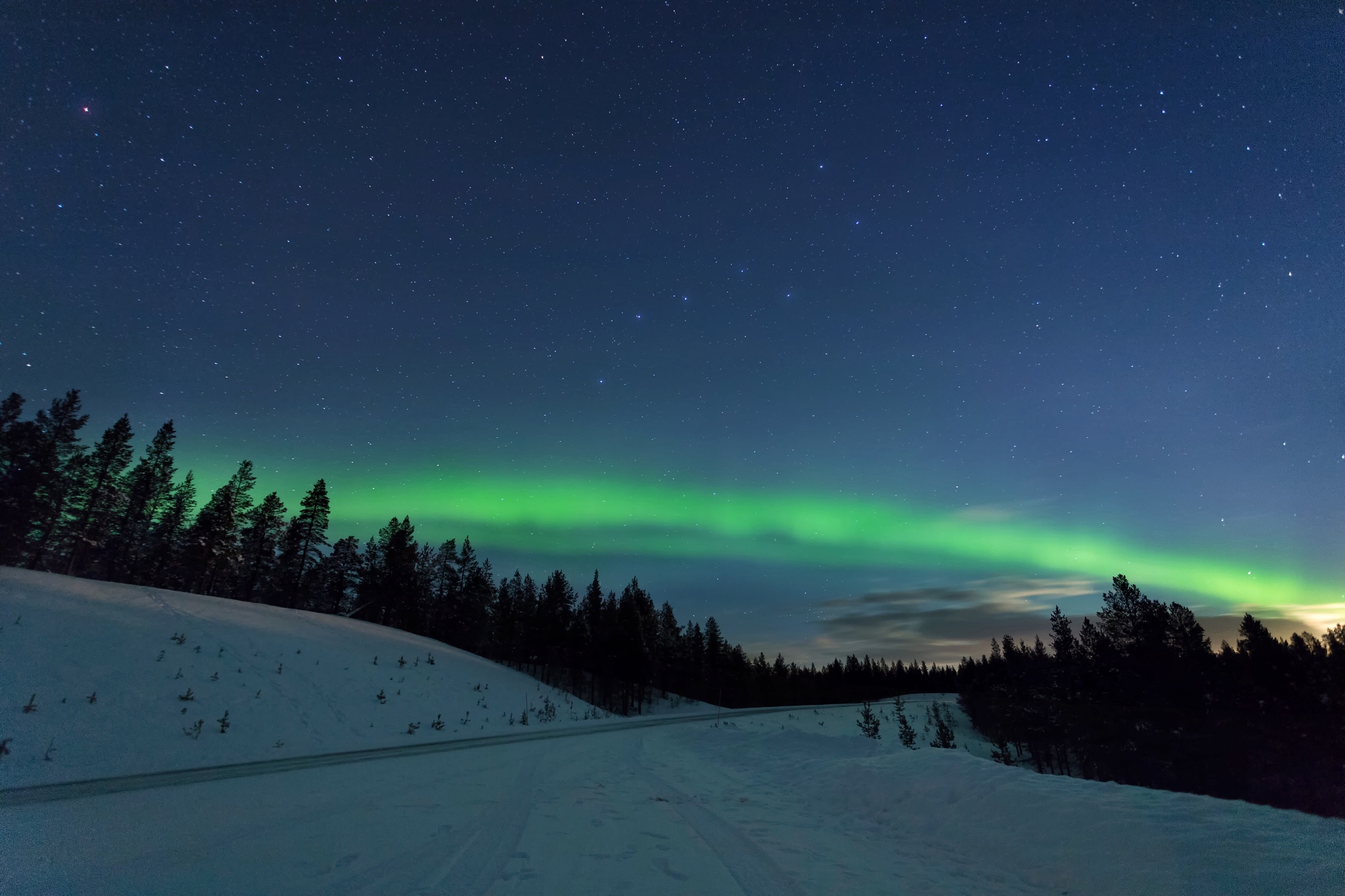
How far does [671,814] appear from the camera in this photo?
25.5 ft

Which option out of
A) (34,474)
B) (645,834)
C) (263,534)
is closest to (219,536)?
(263,534)

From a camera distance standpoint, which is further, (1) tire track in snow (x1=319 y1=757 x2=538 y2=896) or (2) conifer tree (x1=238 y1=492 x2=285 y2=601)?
(2) conifer tree (x1=238 y1=492 x2=285 y2=601)

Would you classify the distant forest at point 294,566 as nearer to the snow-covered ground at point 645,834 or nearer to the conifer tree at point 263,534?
the conifer tree at point 263,534

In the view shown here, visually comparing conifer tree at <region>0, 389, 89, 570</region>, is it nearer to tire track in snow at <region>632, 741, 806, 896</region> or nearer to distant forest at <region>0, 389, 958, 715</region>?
distant forest at <region>0, 389, 958, 715</region>

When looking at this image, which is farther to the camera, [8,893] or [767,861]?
[767,861]

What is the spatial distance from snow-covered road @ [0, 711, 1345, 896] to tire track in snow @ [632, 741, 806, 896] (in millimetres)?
36

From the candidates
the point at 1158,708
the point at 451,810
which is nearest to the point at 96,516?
the point at 451,810

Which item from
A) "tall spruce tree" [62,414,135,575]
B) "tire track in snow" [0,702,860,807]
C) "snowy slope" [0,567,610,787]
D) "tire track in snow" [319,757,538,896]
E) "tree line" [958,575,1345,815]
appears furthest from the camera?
"tall spruce tree" [62,414,135,575]

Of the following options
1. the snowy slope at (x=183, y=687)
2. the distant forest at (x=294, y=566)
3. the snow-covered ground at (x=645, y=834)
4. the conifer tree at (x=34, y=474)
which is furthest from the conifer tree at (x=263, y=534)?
the snow-covered ground at (x=645, y=834)

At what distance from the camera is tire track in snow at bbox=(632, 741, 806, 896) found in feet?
16.6

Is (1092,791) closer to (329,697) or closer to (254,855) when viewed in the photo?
(254,855)

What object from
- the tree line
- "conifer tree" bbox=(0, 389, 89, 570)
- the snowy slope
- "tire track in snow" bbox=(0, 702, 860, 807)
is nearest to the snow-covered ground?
the snowy slope

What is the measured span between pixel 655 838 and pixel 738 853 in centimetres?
101

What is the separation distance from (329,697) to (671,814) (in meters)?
17.1
